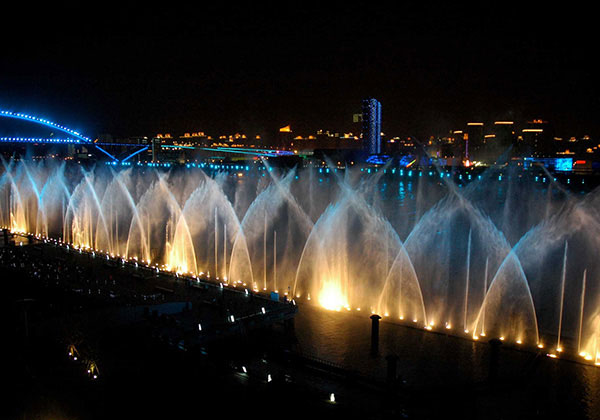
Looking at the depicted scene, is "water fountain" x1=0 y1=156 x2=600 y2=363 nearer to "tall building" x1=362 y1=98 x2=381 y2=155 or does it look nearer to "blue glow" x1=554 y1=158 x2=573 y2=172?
"blue glow" x1=554 y1=158 x2=573 y2=172

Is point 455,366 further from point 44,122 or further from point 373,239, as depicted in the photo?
point 44,122

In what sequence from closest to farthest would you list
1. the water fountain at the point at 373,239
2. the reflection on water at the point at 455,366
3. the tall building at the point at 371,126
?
the reflection on water at the point at 455,366 < the water fountain at the point at 373,239 < the tall building at the point at 371,126

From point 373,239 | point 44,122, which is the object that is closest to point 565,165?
point 373,239

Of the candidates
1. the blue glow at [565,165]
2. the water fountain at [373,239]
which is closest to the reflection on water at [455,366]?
the water fountain at [373,239]

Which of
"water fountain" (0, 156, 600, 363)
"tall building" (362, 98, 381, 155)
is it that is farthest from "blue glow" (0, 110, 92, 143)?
"tall building" (362, 98, 381, 155)

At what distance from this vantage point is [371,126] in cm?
12212

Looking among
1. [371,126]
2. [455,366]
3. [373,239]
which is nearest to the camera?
[455,366]

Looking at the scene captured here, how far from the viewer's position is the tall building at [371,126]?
120 m

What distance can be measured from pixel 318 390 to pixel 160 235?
99.5 feet

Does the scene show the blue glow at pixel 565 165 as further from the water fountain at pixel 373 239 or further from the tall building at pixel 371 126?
the tall building at pixel 371 126

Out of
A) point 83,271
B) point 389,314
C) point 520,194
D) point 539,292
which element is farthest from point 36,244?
point 520,194

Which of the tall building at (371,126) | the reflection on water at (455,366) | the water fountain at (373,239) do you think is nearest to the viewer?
the reflection on water at (455,366)

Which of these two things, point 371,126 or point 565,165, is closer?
point 565,165

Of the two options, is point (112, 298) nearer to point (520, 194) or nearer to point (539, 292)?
point (539, 292)
